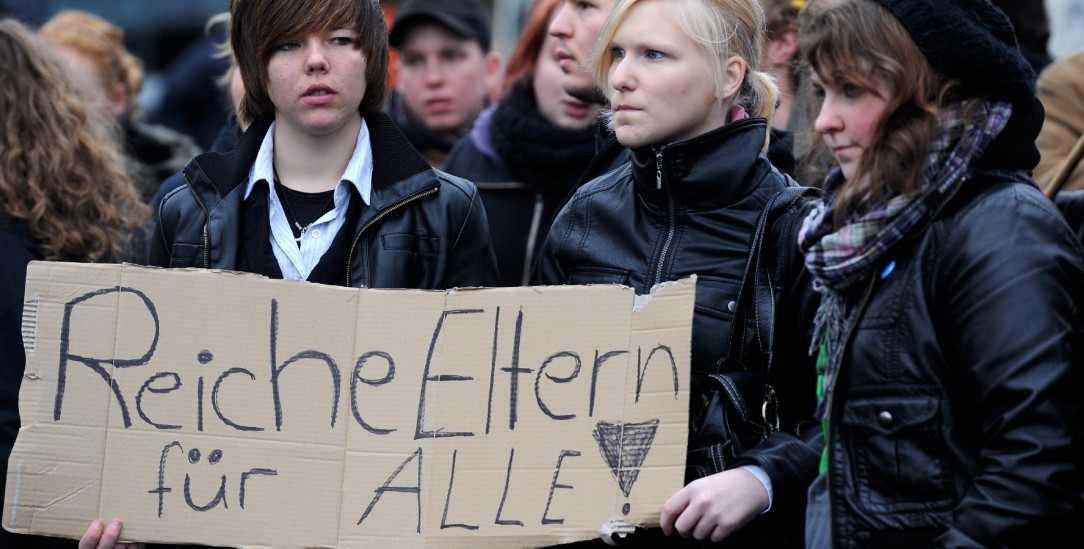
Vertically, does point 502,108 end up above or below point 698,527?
above

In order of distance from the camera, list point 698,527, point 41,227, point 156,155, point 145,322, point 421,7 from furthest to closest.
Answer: point 156,155, point 421,7, point 41,227, point 145,322, point 698,527

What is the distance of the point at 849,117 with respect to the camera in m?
2.58

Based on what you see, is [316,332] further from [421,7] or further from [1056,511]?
[421,7]

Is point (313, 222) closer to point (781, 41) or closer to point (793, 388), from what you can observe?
point (793, 388)

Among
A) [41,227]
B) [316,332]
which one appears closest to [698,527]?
[316,332]

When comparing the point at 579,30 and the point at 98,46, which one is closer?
the point at 579,30

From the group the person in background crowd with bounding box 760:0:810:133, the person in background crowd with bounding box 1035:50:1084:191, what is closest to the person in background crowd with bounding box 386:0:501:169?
the person in background crowd with bounding box 760:0:810:133

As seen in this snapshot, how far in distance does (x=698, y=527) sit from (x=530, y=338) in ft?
1.82

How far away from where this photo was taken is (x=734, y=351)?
3.01 m

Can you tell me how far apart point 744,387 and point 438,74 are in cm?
349

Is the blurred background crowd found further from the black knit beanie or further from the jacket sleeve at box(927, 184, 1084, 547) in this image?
the jacket sleeve at box(927, 184, 1084, 547)

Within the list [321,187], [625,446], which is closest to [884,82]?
[625,446]

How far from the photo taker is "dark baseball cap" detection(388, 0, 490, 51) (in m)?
5.95

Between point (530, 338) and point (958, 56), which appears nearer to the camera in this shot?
point (958, 56)
